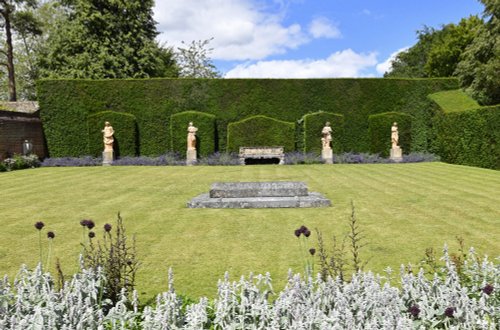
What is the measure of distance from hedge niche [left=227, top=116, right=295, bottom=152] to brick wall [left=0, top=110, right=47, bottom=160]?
1066 centimetres

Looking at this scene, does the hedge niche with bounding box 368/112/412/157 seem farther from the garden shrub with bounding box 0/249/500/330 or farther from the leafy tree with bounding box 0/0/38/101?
the leafy tree with bounding box 0/0/38/101

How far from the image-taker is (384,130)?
73.8 ft

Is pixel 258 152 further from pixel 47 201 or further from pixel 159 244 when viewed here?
pixel 159 244

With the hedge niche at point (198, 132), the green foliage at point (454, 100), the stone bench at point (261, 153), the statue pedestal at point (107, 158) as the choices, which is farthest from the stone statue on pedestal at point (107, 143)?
the green foliage at point (454, 100)

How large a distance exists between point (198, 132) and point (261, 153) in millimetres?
3856

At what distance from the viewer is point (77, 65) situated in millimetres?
27969

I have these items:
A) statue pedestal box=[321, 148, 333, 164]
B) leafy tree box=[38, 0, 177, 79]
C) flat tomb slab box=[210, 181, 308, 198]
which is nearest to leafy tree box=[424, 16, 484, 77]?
statue pedestal box=[321, 148, 333, 164]

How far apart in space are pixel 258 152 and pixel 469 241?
15212 millimetres

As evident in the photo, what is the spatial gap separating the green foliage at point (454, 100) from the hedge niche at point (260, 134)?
8.56 meters

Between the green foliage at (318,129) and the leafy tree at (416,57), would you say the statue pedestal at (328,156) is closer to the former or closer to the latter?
the green foliage at (318,129)

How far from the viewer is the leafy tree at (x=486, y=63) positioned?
19.1 metres

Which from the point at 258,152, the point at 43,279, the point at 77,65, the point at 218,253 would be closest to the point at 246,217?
the point at 218,253

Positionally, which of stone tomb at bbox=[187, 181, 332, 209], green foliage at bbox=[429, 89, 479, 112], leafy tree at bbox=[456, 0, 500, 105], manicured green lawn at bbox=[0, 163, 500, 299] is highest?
leafy tree at bbox=[456, 0, 500, 105]

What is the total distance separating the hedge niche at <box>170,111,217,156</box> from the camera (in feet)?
71.5
